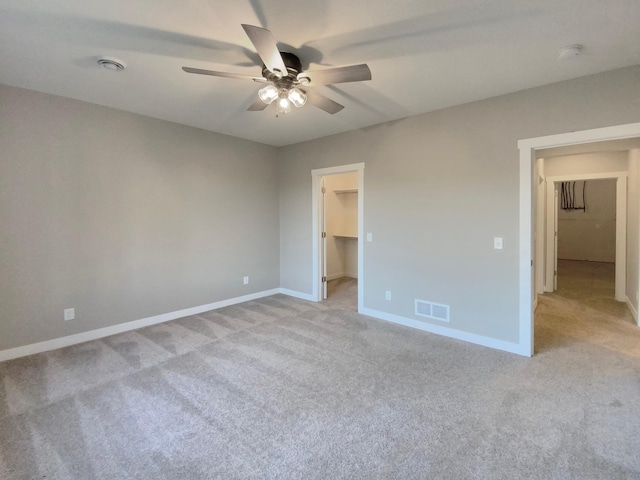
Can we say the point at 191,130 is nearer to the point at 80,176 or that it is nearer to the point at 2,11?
the point at 80,176

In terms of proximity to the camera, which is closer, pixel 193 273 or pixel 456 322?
pixel 456 322

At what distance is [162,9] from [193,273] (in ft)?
10.8

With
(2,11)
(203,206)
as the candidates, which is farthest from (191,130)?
(2,11)

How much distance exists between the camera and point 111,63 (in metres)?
2.51

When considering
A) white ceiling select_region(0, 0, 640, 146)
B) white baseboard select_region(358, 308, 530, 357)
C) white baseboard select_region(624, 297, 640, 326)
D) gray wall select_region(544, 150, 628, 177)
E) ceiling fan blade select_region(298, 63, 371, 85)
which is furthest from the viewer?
gray wall select_region(544, 150, 628, 177)

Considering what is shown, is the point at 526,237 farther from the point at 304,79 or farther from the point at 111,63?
the point at 111,63

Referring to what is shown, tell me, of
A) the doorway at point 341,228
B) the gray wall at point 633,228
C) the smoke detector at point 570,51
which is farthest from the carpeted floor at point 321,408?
the doorway at point 341,228

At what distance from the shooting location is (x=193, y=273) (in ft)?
14.5

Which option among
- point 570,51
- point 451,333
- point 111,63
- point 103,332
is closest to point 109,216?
point 103,332

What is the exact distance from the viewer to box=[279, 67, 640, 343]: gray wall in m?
2.88

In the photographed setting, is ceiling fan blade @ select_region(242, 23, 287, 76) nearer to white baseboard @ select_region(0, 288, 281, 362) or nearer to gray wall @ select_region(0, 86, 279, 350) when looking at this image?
gray wall @ select_region(0, 86, 279, 350)

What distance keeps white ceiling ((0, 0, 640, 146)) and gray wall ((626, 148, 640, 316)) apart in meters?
2.75

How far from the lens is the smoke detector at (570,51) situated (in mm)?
2276

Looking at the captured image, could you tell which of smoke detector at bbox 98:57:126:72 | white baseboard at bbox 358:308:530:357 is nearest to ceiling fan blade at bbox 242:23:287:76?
smoke detector at bbox 98:57:126:72
